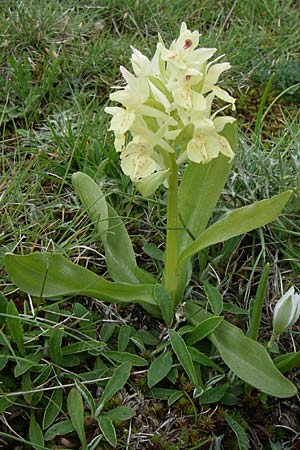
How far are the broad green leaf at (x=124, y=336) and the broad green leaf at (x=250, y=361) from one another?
0.63 ft

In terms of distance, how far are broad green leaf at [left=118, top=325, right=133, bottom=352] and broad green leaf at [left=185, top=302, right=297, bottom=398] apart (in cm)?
19

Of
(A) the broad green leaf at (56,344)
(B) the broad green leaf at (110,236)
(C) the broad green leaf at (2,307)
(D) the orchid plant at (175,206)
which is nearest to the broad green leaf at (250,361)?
(D) the orchid plant at (175,206)

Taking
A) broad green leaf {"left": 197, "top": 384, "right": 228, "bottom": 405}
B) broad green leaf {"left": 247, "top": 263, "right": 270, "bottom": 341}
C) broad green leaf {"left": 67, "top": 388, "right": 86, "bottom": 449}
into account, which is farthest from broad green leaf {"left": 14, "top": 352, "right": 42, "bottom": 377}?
broad green leaf {"left": 247, "top": 263, "right": 270, "bottom": 341}

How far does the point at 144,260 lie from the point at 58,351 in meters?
0.41

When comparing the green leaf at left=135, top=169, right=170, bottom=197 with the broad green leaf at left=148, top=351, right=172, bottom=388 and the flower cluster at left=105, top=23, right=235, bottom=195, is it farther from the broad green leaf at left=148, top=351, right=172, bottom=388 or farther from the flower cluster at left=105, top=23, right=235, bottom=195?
the broad green leaf at left=148, top=351, right=172, bottom=388

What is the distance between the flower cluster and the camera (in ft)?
4.27

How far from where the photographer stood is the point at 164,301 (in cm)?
151

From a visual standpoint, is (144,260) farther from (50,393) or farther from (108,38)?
(108,38)

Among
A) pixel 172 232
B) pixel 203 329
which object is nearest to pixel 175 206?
pixel 172 232

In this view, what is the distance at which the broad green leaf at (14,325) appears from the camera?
1.41 metres

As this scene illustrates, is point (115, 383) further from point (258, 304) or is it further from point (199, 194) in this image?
point (199, 194)

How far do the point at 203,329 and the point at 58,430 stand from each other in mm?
379

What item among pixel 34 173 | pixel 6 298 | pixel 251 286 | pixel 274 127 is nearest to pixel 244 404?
pixel 251 286

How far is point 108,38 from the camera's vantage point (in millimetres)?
2740
